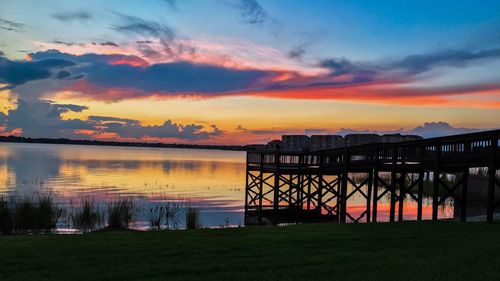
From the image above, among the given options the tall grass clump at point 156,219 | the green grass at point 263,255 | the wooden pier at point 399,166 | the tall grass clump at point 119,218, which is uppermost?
the wooden pier at point 399,166

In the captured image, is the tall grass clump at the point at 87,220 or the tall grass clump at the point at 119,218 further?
the tall grass clump at the point at 87,220

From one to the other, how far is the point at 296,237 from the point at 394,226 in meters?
3.77

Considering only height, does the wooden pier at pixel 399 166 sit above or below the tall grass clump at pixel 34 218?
above

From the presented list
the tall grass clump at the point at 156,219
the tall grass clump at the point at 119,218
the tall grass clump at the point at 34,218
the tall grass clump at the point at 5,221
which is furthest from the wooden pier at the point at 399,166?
the tall grass clump at the point at 5,221

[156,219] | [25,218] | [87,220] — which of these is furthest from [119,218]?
[25,218]

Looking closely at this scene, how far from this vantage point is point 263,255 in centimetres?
964

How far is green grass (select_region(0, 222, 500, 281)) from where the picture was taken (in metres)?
8.05

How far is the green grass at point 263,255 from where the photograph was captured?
26.4 ft

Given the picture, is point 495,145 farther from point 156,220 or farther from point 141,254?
point 156,220

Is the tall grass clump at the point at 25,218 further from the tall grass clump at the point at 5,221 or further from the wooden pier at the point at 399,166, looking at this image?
the wooden pier at the point at 399,166

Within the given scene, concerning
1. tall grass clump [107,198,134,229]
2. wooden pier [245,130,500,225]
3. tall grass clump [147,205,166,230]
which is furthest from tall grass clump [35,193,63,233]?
wooden pier [245,130,500,225]

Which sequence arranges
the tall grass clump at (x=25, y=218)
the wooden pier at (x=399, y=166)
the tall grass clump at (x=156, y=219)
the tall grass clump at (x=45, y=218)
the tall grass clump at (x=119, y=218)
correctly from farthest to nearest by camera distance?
the tall grass clump at (x=156, y=219)
the tall grass clump at (x=119, y=218)
the tall grass clump at (x=45, y=218)
the tall grass clump at (x=25, y=218)
the wooden pier at (x=399, y=166)

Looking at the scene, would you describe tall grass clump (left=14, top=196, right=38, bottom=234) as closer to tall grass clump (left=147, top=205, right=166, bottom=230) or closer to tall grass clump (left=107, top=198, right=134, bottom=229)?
tall grass clump (left=107, top=198, right=134, bottom=229)

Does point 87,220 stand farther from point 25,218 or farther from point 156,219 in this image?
point 156,219
